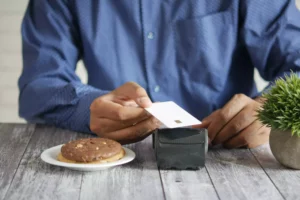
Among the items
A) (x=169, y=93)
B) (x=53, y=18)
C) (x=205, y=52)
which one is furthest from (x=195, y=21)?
(x=53, y=18)

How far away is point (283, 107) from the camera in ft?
3.48

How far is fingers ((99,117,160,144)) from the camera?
1.19 meters

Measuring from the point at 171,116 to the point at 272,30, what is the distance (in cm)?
56

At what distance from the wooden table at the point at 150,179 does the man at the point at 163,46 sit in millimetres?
390

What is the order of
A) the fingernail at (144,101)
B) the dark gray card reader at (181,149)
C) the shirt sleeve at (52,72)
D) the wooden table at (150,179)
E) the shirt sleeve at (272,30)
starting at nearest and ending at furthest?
the wooden table at (150,179), the dark gray card reader at (181,149), the fingernail at (144,101), the shirt sleeve at (52,72), the shirt sleeve at (272,30)

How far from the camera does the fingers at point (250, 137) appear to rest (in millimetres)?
1214

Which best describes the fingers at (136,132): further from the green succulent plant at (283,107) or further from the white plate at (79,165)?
the green succulent plant at (283,107)

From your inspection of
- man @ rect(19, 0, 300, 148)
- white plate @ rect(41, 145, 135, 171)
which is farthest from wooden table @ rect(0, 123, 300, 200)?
man @ rect(19, 0, 300, 148)

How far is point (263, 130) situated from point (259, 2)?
18.0 inches

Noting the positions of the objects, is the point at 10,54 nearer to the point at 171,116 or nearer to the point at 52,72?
the point at 52,72

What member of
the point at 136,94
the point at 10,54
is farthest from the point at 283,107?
the point at 10,54

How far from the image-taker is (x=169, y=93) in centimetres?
163

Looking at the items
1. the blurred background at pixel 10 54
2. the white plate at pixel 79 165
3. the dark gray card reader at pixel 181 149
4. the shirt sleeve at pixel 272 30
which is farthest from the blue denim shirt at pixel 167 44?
the blurred background at pixel 10 54

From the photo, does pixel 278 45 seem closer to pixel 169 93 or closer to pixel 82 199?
pixel 169 93
